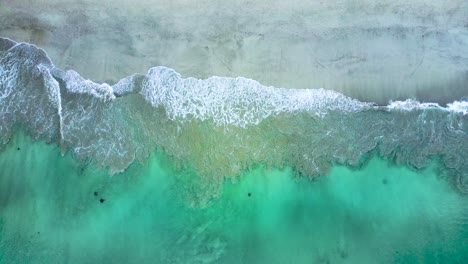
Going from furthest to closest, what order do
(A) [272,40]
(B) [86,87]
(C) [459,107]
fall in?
(B) [86,87]
(A) [272,40]
(C) [459,107]

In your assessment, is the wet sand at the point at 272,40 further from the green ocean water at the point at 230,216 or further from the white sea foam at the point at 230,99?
the green ocean water at the point at 230,216

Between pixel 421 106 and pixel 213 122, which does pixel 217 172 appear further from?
pixel 421 106

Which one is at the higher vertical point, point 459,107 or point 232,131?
point 459,107

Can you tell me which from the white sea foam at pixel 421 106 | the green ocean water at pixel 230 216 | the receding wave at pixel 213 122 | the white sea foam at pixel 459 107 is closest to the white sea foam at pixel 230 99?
the receding wave at pixel 213 122

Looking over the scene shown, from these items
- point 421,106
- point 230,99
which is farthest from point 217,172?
point 421,106

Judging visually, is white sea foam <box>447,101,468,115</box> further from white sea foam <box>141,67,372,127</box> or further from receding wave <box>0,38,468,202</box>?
white sea foam <box>141,67,372,127</box>

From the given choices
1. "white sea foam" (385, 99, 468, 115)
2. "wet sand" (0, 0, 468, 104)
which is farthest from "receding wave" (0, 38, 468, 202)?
"wet sand" (0, 0, 468, 104)

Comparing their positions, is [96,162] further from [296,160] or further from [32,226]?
[296,160]
